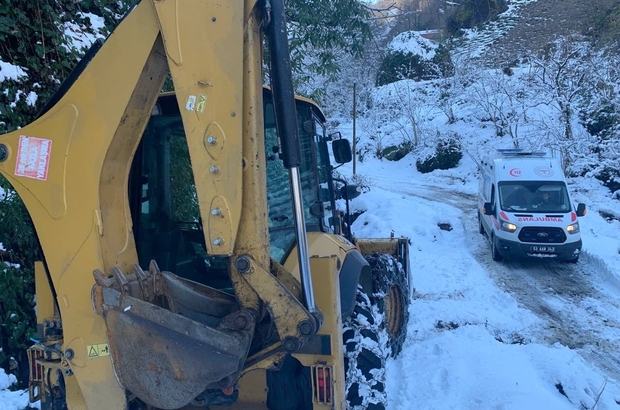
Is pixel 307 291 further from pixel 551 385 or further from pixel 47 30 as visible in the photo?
pixel 47 30

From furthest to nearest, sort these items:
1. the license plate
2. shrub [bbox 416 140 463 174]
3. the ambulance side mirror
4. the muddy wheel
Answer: shrub [bbox 416 140 463 174] < the ambulance side mirror < the license plate < the muddy wheel

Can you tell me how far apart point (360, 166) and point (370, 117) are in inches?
204

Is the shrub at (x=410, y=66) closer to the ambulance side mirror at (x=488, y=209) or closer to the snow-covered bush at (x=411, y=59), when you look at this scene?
the snow-covered bush at (x=411, y=59)

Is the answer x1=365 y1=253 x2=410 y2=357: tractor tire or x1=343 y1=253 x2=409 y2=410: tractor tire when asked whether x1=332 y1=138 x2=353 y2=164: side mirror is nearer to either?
x1=365 y1=253 x2=410 y2=357: tractor tire

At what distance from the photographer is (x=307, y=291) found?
2.62 m

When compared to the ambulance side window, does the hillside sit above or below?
above

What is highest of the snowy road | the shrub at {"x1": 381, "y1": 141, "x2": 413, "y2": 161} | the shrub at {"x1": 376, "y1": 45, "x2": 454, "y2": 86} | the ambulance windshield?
the shrub at {"x1": 376, "y1": 45, "x2": 454, "y2": 86}

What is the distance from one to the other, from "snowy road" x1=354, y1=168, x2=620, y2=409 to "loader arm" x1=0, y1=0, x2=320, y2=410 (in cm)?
261

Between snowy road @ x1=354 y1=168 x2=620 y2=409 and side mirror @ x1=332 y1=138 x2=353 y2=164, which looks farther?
snowy road @ x1=354 y1=168 x2=620 y2=409

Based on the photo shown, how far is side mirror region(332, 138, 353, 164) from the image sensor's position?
442cm

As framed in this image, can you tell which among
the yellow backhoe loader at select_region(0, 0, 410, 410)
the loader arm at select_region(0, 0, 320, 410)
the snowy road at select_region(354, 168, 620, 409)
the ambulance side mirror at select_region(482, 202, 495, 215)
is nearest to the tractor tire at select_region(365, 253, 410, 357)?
the snowy road at select_region(354, 168, 620, 409)

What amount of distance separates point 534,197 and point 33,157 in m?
11.1

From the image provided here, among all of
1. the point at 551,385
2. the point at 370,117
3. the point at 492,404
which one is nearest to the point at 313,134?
the point at 492,404

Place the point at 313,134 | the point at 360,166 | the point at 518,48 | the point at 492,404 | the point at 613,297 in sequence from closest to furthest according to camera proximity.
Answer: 1. the point at 313,134
2. the point at 492,404
3. the point at 613,297
4. the point at 360,166
5. the point at 518,48
